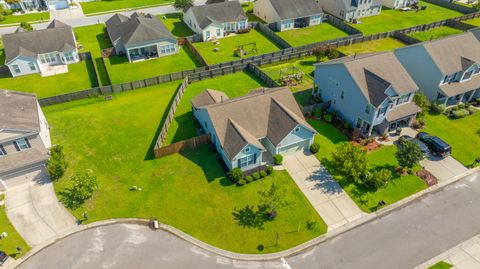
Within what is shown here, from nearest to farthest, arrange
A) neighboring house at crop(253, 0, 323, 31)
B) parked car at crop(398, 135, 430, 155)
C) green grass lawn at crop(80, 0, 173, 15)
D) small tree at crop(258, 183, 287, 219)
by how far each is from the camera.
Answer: small tree at crop(258, 183, 287, 219) → parked car at crop(398, 135, 430, 155) → neighboring house at crop(253, 0, 323, 31) → green grass lawn at crop(80, 0, 173, 15)

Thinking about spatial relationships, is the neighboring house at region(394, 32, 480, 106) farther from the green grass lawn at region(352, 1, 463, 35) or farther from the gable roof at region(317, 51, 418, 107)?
the green grass lawn at region(352, 1, 463, 35)

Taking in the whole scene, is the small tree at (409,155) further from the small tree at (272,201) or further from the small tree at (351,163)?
the small tree at (272,201)

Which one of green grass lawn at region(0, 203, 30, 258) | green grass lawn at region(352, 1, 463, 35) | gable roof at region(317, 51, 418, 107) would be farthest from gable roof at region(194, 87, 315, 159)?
green grass lawn at region(352, 1, 463, 35)

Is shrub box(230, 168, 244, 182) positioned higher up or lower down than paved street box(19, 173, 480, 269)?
higher up

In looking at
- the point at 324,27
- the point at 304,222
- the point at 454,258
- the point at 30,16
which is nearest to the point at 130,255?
the point at 304,222

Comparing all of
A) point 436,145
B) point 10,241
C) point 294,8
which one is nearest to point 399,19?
point 294,8

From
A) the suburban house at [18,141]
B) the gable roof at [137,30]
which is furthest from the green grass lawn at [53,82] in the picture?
the suburban house at [18,141]

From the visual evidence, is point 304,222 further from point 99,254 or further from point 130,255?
point 99,254
